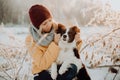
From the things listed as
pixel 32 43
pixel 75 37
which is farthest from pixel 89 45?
pixel 32 43

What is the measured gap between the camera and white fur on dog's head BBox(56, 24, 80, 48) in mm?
4500

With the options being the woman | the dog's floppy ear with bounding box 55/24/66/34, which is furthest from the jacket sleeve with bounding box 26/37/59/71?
the dog's floppy ear with bounding box 55/24/66/34

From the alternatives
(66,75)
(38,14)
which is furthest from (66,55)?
(38,14)

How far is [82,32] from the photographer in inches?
181

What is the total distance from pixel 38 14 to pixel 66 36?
0.91 ft

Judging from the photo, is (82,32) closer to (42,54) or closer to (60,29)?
(60,29)

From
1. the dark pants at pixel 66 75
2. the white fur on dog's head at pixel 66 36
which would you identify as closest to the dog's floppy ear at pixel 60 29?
the white fur on dog's head at pixel 66 36

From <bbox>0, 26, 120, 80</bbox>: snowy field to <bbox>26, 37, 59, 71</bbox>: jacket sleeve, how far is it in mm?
66

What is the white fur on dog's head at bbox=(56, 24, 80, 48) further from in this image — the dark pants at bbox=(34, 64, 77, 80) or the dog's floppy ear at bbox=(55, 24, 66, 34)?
the dark pants at bbox=(34, 64, 77, 80)

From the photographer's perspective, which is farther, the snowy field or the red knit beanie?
the snowy field

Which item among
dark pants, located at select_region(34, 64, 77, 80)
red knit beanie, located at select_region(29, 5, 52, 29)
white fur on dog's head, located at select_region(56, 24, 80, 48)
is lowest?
dark pants, located at select_region(34, 64, 77, 80)

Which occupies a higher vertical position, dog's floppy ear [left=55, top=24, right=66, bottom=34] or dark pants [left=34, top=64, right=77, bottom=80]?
dog's floppy ear [left=55, top=24, right=66, bottom=34]

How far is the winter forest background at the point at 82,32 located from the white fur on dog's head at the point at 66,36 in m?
0.06

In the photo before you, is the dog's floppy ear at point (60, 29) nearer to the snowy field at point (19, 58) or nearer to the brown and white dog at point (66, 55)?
the brown and white dog at point (66, 55)
